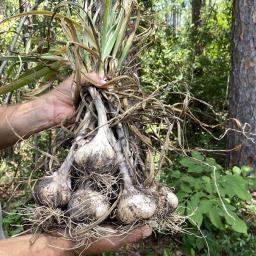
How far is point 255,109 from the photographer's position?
13.0 ft

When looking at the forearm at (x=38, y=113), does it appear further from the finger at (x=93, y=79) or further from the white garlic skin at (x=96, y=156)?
the white garlic skin at (x=96, y=156)

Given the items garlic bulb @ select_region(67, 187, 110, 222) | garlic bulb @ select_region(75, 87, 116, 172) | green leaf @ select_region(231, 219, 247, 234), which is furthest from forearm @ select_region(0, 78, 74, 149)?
green leaf @ select_region(231, 219, 247, 234)

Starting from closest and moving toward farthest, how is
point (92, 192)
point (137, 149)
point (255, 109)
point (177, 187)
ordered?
point (92, 192), point (137, 149), point (177, 187), point (255, 109)

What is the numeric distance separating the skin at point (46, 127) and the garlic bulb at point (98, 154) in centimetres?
20

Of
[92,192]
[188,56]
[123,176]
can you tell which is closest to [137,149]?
[123,176]

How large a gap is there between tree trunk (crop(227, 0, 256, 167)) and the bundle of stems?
92.7 inches

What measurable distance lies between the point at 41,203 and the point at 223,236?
2.00 metres

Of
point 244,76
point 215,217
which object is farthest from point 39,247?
point 244,76

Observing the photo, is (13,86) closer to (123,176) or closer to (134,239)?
(123,176)

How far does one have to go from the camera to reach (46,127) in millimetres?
1799

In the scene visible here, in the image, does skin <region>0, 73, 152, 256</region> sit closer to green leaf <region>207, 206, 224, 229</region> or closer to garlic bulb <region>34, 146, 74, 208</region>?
garlic bulb <region>34, 146, 74, 208</region>

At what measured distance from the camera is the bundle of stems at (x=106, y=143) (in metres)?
1.42

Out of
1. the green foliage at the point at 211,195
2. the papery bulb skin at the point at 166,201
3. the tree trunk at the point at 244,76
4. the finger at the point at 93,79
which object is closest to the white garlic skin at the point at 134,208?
the papery bulb skin at the point at 166,201

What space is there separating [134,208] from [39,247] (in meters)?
0.35
